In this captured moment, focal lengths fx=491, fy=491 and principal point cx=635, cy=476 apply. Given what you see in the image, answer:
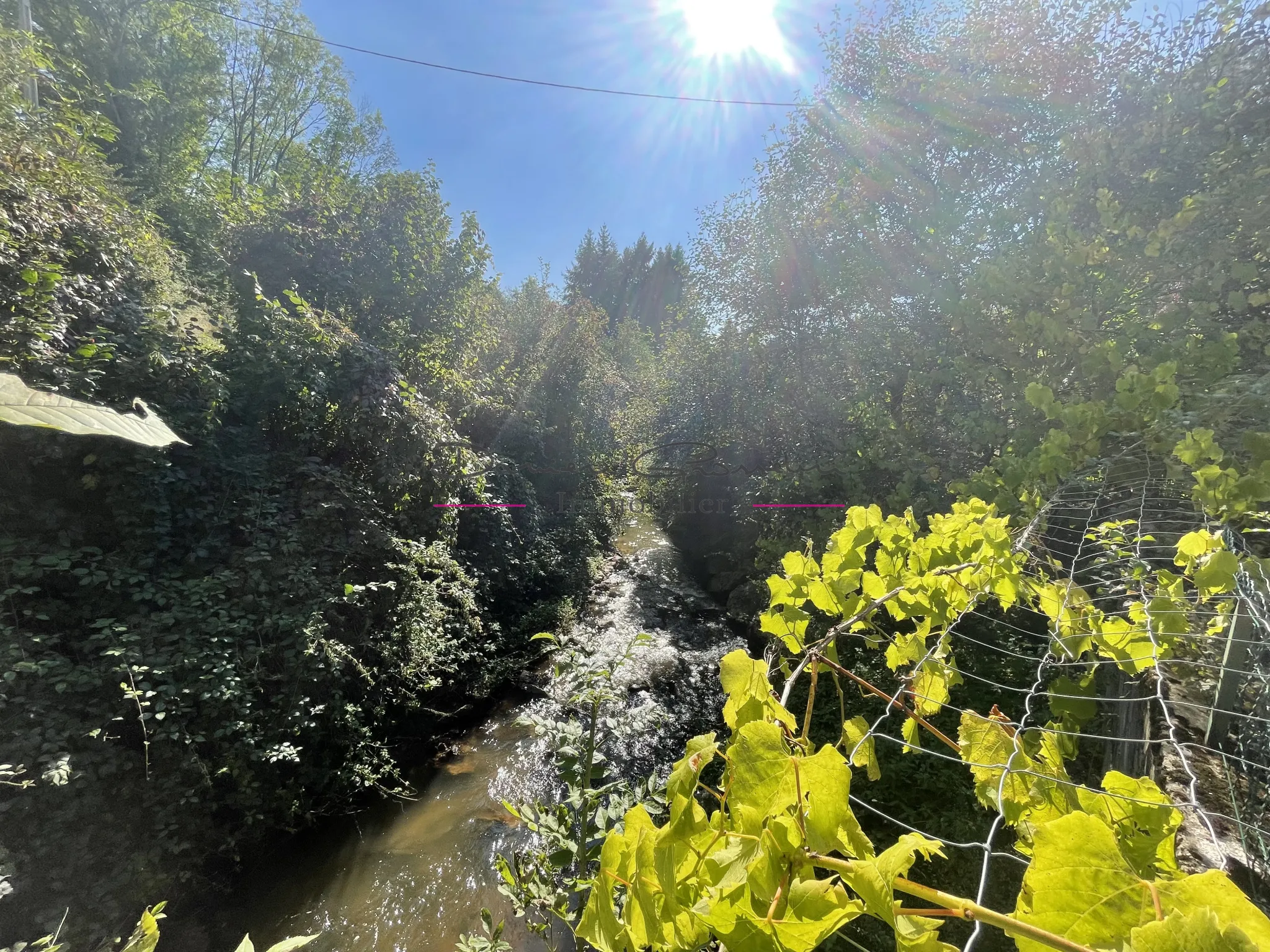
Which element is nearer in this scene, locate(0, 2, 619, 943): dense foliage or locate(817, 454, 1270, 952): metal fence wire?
locate(817, 454, 1270, 952): metal fence wire

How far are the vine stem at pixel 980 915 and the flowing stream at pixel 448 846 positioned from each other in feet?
8.65

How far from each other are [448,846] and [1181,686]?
12.9 feet

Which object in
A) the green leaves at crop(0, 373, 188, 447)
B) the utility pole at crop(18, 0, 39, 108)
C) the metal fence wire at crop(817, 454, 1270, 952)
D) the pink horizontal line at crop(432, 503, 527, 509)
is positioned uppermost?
the utility pole at crop(18, 0, 39, 108)

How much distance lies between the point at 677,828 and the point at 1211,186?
4.23 m

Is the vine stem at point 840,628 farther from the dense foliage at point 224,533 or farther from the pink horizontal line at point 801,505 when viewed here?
the pink horizontal line at point 801,505

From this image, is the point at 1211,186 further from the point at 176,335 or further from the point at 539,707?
the point at 176,335

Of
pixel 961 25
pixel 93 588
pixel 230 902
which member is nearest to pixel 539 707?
pixel 230 902

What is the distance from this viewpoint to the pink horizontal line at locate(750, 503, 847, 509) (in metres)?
5.08

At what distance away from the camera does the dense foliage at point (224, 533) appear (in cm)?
239

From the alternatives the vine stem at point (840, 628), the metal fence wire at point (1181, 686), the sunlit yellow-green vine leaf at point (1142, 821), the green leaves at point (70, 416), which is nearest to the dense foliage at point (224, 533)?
the green leaves at point (70, 416)

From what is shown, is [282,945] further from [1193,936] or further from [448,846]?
[448,846]

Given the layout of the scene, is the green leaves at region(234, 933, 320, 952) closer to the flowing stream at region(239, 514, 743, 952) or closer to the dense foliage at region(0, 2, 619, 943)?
the dense foliage at region(0, 2, 619, 943)

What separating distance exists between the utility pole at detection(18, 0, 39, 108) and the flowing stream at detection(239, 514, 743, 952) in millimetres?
6319

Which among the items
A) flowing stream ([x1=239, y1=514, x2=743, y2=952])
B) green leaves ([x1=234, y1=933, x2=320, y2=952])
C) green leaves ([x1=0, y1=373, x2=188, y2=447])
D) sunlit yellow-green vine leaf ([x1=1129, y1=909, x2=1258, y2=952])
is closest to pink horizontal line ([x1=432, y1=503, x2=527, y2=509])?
flowing stream ([x1=239, y1=514, x2=743, y2=952])
